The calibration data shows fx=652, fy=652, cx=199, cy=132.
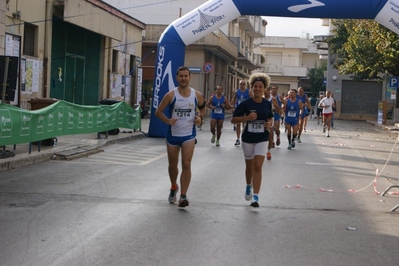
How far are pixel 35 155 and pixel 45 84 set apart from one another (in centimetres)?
943

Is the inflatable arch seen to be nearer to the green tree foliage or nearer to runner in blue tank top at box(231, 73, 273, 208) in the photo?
runner in blue tank top at box(231, 73, 273, 208)

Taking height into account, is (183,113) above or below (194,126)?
above

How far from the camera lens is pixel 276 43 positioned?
88.4 metres

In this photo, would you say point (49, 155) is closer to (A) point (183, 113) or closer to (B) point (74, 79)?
(A) point (183, 113)

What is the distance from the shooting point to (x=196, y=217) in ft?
25.8

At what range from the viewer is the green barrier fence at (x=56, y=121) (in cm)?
1247

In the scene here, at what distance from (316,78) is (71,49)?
6329cm

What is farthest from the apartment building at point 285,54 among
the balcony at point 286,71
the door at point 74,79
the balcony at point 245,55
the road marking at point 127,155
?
the road marking at point 127,155

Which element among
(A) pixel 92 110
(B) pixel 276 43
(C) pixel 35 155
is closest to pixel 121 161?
(C) pixel 35 155

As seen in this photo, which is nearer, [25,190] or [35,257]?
[35,257]

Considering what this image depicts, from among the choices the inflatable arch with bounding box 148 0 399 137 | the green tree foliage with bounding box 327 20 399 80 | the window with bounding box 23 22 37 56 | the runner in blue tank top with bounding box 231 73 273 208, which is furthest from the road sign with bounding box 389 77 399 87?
the runner in blue tank top with bounding box 231 73 273 208

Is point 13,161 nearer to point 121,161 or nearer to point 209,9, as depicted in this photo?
point 121,161

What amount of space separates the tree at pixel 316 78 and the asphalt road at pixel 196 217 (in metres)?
73.3

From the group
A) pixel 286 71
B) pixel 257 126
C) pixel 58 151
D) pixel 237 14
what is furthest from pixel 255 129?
pixel 286 71
